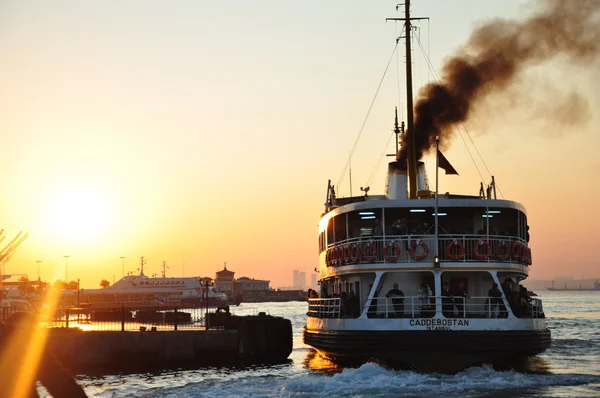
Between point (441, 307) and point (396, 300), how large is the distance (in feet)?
6.80

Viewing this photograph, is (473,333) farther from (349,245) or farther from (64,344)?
(64,344)

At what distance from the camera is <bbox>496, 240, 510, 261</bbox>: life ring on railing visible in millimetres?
32156

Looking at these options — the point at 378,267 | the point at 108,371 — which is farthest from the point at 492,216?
the point at 108,371

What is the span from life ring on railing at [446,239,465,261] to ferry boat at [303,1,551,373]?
0.04 meters

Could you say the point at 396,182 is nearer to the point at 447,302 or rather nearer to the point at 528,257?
the point at 528,257

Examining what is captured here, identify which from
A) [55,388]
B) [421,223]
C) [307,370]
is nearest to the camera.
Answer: [55,388]

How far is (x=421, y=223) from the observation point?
33.8 m

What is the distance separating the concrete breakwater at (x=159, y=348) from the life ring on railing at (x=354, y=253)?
9201 millimetres

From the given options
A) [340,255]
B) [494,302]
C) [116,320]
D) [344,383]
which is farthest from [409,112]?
[116,320]

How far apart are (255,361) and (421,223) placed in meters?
11.7

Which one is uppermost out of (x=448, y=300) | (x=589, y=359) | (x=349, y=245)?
(x=349, y=245)

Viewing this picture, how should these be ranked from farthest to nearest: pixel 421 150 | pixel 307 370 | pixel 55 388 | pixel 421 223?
pixel 421 150, pixel 307 370, pixel 421 223, pixel 55 388

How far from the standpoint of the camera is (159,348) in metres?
40.8

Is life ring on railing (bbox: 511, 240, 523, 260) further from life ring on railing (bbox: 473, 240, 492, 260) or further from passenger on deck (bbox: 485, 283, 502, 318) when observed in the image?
passenger on deck (bbox: 485, 283, 502, 318)
